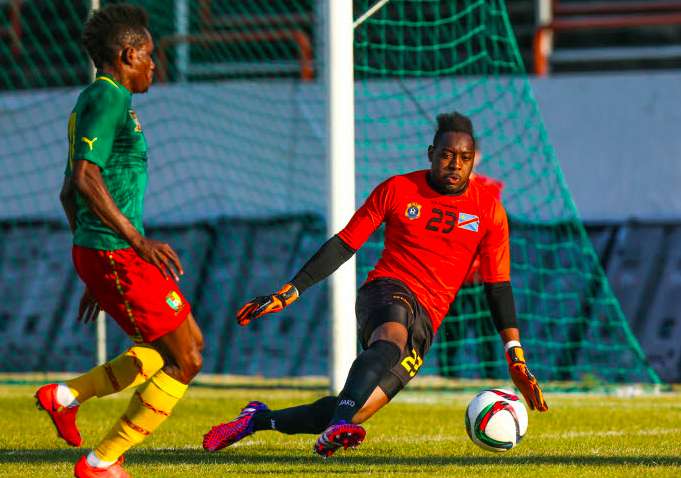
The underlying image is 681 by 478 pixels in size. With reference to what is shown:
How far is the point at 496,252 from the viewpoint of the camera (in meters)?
7.27

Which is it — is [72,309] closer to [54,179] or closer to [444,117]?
[54,179]

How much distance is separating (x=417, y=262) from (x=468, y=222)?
324 mm

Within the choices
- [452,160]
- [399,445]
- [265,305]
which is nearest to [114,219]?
[265,305]

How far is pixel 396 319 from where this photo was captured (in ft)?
22.6

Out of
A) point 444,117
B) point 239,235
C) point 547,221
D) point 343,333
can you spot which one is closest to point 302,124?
point 239,235

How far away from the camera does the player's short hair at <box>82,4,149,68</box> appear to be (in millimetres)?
6191

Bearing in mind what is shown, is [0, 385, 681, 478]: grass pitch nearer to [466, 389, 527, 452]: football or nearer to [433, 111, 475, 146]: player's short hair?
[466, 389, 527, 452]: football

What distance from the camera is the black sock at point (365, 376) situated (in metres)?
6.40

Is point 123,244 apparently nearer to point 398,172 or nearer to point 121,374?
point 121,374

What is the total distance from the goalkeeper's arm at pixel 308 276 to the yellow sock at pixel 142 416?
613mm

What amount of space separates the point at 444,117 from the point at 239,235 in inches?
294

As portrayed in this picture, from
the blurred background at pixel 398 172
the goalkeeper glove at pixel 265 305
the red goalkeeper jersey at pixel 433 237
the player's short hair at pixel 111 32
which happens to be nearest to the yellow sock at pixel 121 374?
the goalkeeper glove at pixel 265 305

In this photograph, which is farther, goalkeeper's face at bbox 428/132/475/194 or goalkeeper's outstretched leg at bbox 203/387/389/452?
goalkeeper's face at bbox 428/132/475/194

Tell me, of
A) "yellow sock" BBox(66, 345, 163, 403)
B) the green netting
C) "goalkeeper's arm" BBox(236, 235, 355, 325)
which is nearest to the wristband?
"goalkeeper's arm" BBox(236, 235, 355, 325)
